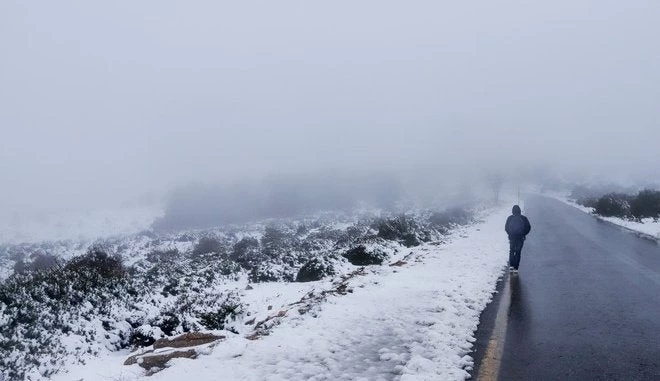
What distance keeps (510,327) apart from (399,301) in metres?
2.41

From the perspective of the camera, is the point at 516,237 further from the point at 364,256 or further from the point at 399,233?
the point at 399,233

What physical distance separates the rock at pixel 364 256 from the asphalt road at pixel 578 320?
4662mm

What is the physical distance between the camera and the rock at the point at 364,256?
1608 centimetres

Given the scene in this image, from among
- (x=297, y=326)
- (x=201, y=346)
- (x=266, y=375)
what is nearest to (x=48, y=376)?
(x=201, y=346)

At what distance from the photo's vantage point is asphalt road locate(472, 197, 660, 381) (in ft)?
17.3

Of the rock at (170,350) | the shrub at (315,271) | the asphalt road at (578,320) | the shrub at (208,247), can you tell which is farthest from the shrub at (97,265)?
the shrub at (208,247)

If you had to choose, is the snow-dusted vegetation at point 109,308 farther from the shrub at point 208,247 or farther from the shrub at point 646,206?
the shrub at point 646,206

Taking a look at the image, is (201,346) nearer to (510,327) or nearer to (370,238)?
(510,327)

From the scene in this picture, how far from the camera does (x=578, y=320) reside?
286 inches

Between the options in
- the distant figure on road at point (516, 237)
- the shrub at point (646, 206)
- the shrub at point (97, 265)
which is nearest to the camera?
the shrub at point (97, 265)

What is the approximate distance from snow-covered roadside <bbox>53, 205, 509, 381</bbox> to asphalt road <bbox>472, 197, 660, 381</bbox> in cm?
44

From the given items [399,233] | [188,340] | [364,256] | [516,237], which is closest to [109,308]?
[188,340]

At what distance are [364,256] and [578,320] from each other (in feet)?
31.0

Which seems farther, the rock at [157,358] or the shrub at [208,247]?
the shrub at [208,247]
